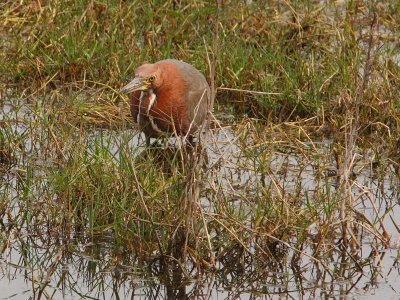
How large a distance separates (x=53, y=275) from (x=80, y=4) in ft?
12.0

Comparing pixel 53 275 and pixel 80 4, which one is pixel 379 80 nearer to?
pixel 80 4

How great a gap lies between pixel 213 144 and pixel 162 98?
0.43m

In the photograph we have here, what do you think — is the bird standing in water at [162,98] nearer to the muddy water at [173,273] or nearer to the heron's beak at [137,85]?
the heron's beak at [137,85]

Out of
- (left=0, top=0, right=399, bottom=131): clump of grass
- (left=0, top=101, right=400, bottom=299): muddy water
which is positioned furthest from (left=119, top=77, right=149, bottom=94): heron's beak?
(left=0, top=101, right=400, bottom=299): muddy water

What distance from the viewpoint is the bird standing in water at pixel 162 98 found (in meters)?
6.66

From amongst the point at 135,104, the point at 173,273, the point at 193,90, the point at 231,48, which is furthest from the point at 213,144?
the point at 173,273

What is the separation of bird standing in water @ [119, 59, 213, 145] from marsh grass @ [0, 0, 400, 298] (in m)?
0.14

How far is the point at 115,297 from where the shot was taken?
4836 millimetres

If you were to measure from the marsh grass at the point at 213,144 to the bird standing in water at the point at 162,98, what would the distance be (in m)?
0.14

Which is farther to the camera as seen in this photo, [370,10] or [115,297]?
[370,10]

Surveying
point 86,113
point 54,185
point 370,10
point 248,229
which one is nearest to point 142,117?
point 86,113

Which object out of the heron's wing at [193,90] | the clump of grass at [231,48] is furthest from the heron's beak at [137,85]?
the clump of grass at [231,48]

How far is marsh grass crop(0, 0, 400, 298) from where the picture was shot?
17.2 ft

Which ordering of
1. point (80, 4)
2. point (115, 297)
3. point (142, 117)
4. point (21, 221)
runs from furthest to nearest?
point (80, 4)
point (142, 117)
point (21, 221)
point (115, 297)
